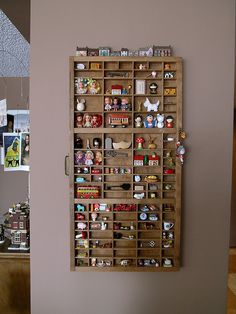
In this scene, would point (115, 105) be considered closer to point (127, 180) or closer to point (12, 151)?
point (127, 180)

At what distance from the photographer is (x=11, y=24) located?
185cm

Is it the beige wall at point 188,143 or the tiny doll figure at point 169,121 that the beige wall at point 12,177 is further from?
the tiny doll figure at point 169,121

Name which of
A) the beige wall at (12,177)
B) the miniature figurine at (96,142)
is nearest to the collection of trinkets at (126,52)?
the miniature figurine at (96,142)

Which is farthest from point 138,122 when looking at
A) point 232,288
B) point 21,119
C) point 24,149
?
point 232,288

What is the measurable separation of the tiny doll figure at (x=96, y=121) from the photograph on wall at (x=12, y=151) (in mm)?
643

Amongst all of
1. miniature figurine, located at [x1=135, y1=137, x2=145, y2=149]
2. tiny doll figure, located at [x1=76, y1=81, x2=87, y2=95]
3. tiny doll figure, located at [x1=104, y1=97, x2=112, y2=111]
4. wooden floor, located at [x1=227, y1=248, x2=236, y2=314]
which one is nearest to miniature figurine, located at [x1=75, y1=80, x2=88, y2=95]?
tiny doll figure, located at [x1=76, y1=81, x2=87, y2=95]

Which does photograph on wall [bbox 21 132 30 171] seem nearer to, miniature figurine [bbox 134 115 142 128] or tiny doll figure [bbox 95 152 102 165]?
tiny doll figure [bbox 95 152 102 165]

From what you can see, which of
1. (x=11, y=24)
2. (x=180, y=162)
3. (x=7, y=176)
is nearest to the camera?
(x=180, y=162)

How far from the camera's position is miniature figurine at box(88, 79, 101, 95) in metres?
1.20

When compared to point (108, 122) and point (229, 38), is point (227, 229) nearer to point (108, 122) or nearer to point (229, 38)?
point (108, 122)

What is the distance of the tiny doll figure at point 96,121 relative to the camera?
3.95ft

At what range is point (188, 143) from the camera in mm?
1237

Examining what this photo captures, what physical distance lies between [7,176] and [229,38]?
2181mm

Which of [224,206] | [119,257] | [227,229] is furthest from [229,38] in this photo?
[119,257]
